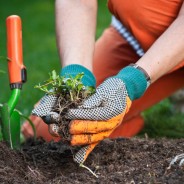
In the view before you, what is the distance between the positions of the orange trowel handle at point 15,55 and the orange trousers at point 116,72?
2.65ft

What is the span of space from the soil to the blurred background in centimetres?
43

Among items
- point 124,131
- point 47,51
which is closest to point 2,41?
point 47,51

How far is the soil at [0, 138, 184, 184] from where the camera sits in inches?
81.0

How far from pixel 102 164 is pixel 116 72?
1166mm

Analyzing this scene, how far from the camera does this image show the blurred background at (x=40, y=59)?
13.0 ft

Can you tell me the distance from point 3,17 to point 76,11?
4.92 meters

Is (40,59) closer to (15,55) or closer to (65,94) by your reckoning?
(15,55)

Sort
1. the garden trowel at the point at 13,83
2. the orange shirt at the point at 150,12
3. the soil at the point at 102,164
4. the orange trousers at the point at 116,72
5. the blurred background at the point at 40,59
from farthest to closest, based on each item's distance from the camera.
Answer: the blurred background at the point at 40,59 → the orange trousers at the point at 116,72 → the orange shirt at the point at 150,12 → the garden trowel at the point at 13,83 → the soil at the point at 102,164

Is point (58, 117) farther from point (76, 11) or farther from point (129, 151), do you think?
point (76, 11)

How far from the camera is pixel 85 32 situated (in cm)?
267

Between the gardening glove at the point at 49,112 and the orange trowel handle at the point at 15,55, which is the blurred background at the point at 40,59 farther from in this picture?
the gardening glove at the point at 49,112

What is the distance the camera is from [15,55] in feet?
8.32

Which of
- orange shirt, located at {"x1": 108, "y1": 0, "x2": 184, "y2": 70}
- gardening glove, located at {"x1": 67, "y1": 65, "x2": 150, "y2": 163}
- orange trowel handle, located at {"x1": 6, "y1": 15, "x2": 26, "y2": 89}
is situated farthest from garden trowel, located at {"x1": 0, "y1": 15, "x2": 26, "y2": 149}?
orange shirt, located at {"x1": 108, "y1": 0, "x2": 184, "y2": 70}

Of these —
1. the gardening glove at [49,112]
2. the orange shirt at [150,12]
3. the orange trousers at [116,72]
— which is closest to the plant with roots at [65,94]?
the gardening glove at [49,112]
